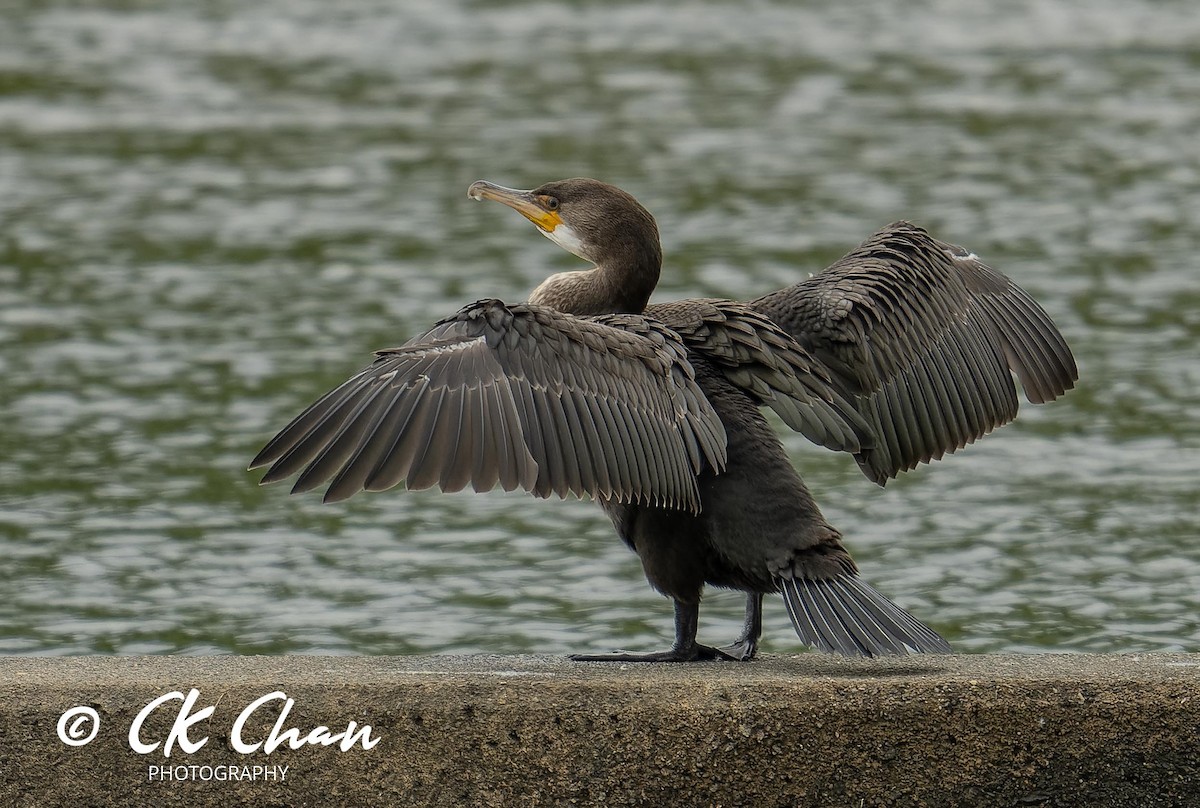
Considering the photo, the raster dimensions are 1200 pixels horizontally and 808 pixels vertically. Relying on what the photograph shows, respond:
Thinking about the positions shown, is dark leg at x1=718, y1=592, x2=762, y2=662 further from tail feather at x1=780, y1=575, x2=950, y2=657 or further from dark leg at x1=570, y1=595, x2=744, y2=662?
tail feather at x1=780, y1=575, x2=950, y2=657

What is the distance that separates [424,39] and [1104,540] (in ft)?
39.0

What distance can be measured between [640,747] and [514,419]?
0.81 m

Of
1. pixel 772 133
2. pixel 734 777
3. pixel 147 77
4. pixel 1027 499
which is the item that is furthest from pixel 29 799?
pixel 147 77

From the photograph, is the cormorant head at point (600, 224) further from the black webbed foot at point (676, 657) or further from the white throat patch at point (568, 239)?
the black webbed foot at point (676, 657)

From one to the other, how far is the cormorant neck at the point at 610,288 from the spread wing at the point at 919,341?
334 millimetres

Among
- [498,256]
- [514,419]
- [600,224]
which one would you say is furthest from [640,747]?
[498,256]

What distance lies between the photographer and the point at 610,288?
18.8 ft

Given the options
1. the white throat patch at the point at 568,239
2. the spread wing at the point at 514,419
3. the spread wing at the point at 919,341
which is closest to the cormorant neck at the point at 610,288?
the white throat patch at the point at 568,239

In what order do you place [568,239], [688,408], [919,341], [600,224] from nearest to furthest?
1. [688,408]
2. [919,341]
3. [600,224]
4. [568,239]

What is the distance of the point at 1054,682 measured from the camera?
4695mm

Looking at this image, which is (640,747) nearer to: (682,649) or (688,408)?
(682,649)

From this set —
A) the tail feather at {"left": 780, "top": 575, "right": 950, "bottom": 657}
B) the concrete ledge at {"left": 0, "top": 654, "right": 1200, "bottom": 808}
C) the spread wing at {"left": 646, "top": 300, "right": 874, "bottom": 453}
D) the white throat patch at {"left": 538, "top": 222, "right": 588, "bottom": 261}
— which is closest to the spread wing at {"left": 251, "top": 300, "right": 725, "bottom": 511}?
the spread wing at {"left": 646, "top": 300, "right": 874, "bottom": 453}

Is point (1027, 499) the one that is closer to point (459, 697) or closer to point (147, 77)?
point (459, 697)

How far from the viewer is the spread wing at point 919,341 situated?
18.2ft
